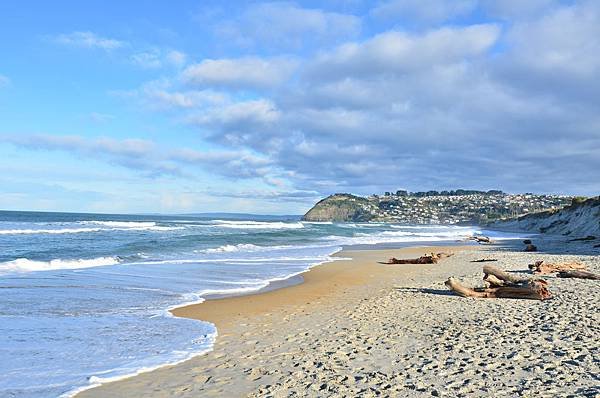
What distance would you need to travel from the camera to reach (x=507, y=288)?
12773 millimetres

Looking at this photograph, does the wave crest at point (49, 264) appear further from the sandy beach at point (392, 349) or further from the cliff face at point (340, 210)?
the cliff face at point (340, 210)

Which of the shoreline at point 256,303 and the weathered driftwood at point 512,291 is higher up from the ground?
the weathered driftwood at point 512,291

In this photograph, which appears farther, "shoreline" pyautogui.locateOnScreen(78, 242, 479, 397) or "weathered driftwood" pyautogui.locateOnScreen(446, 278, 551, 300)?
"weathered driftwood" pyautogui.locateOnScreen(446, 278, 551, 300)

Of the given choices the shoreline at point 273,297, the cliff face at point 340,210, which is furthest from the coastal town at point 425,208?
the shoreline at point 273,297

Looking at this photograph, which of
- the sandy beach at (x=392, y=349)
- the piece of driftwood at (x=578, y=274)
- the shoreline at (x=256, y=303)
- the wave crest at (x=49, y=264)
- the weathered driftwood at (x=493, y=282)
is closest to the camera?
the sandy beach at (x=392, y=349)

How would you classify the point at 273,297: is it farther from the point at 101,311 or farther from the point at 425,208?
the point at 425,208

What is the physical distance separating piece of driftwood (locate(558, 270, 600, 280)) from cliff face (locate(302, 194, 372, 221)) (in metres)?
148

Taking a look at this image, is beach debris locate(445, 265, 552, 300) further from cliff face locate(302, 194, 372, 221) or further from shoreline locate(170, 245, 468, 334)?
cliff face locate(302, 194, 372, 221)

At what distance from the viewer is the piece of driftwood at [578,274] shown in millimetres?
15609

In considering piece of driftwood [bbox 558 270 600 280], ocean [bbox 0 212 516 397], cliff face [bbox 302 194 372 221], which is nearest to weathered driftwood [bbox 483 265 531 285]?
piece of driftwood [bbox 558 270 600 280]

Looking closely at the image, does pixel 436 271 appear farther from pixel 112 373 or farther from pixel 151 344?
pixel 112 373

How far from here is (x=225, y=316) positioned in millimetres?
11555

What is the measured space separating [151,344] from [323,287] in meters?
8.36

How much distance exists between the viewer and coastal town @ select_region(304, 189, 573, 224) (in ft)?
517
